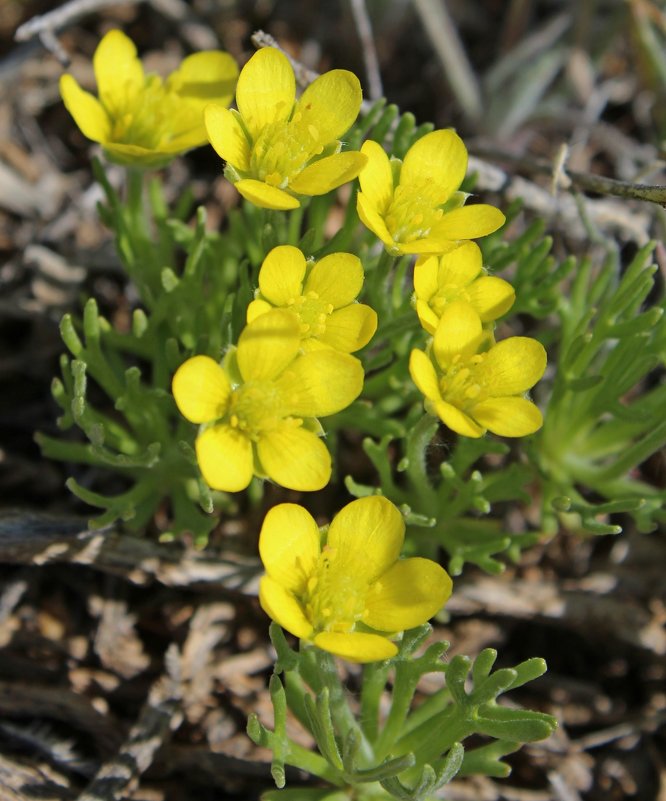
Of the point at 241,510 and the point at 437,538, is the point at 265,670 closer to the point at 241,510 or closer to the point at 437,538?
the point at 241,510

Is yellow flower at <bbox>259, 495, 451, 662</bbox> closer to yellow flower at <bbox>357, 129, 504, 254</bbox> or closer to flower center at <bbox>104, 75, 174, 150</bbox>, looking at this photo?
yellow flower at <bbox>357, 129, 504, 254</bbox>

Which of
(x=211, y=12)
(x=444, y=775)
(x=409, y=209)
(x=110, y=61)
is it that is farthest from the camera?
(x=211, y=12)

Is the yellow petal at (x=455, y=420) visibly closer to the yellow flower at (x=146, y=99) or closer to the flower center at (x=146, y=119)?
the yellow flower at (x=146, y=99)

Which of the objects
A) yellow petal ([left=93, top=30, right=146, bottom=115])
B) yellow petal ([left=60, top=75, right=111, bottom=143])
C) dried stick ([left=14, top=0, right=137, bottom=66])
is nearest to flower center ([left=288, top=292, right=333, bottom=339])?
yellow petal ([left=60, top=75, right=111, bottom=143])

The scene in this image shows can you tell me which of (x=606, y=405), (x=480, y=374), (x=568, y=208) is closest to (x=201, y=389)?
(x=480, y=374)

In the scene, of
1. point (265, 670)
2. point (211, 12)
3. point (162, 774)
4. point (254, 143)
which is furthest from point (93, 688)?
point (211, 12)

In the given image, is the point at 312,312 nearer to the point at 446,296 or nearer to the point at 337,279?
the point at 337,279
